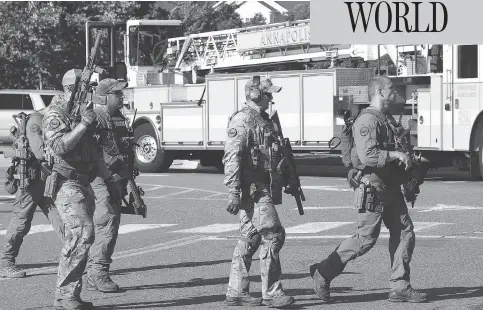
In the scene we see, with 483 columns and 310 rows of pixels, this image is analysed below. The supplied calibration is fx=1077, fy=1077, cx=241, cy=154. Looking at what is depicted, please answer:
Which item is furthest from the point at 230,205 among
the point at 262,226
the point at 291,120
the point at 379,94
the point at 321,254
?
the point at 291,120

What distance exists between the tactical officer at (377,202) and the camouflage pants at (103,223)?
6.45 ft

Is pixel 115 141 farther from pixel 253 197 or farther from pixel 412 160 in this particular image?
pixel 412 160

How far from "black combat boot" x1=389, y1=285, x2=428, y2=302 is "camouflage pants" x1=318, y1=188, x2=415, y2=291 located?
1.6 inches

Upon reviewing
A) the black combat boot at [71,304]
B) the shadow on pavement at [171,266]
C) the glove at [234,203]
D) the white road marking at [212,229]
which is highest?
the glove at [234,203]

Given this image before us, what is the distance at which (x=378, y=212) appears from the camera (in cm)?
879

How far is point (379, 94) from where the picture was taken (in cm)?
888

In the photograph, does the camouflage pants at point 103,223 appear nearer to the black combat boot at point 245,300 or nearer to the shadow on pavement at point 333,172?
the black combat boot at point 245,300

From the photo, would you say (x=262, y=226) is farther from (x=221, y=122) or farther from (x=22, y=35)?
(x=22, y=35)

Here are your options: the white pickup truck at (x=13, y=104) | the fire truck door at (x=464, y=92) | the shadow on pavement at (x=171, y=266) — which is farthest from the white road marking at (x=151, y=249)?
the white pickup truck at (x=13, y=104)

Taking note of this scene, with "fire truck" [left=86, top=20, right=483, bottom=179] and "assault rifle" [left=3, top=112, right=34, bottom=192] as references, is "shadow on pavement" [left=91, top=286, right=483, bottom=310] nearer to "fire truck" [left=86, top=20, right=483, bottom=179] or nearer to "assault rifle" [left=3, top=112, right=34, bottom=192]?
"assault rifle" [left=3, top=112, right=34, bottom=192]

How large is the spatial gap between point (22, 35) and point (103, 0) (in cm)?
355

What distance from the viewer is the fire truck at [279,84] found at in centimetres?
2017

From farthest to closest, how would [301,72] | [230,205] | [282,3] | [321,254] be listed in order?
[282,3] → [301,72] → [321,254] → [230,205]

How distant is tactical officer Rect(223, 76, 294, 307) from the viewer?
28.1 ft
